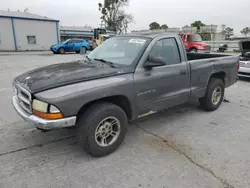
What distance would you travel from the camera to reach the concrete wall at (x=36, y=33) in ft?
89.7

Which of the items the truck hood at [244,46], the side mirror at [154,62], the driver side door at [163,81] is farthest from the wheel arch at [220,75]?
the truck hood at [244,46]

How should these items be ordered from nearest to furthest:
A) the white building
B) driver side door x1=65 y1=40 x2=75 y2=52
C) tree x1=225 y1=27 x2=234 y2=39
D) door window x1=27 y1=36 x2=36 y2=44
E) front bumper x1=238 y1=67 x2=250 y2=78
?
front bumper x1=238 y1=67 x2=250 y2=78 → driver side door x1=65 y1=40 x2=75 y2=52 → the white building → door window x1=27 y1=36 x2=36 y2=44 → tree x1=225 y1=27 x2=234 y2=39

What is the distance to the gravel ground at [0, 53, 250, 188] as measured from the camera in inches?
102

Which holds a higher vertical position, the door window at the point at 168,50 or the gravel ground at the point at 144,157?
the door window at the point at 168,50

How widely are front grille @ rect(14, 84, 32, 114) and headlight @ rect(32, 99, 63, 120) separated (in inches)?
8.1

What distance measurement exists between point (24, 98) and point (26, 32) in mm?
28626

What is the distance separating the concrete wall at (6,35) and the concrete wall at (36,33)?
693mm

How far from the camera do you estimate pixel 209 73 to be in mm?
4625

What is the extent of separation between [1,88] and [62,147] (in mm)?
4877

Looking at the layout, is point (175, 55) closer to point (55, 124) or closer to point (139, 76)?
point (139, 76)

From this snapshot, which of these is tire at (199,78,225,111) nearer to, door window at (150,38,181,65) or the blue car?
door window at (150,38,181,65)

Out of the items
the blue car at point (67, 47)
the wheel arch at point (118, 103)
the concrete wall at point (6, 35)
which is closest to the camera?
the wheel arch at point (118, 103)

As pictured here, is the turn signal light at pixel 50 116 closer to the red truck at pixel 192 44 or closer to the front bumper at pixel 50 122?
the front bumper at pixel 50 122

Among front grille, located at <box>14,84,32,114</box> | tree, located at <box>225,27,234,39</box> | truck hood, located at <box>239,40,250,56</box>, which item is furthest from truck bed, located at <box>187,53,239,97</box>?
tree, located at <box>225,27,234,39</box>
